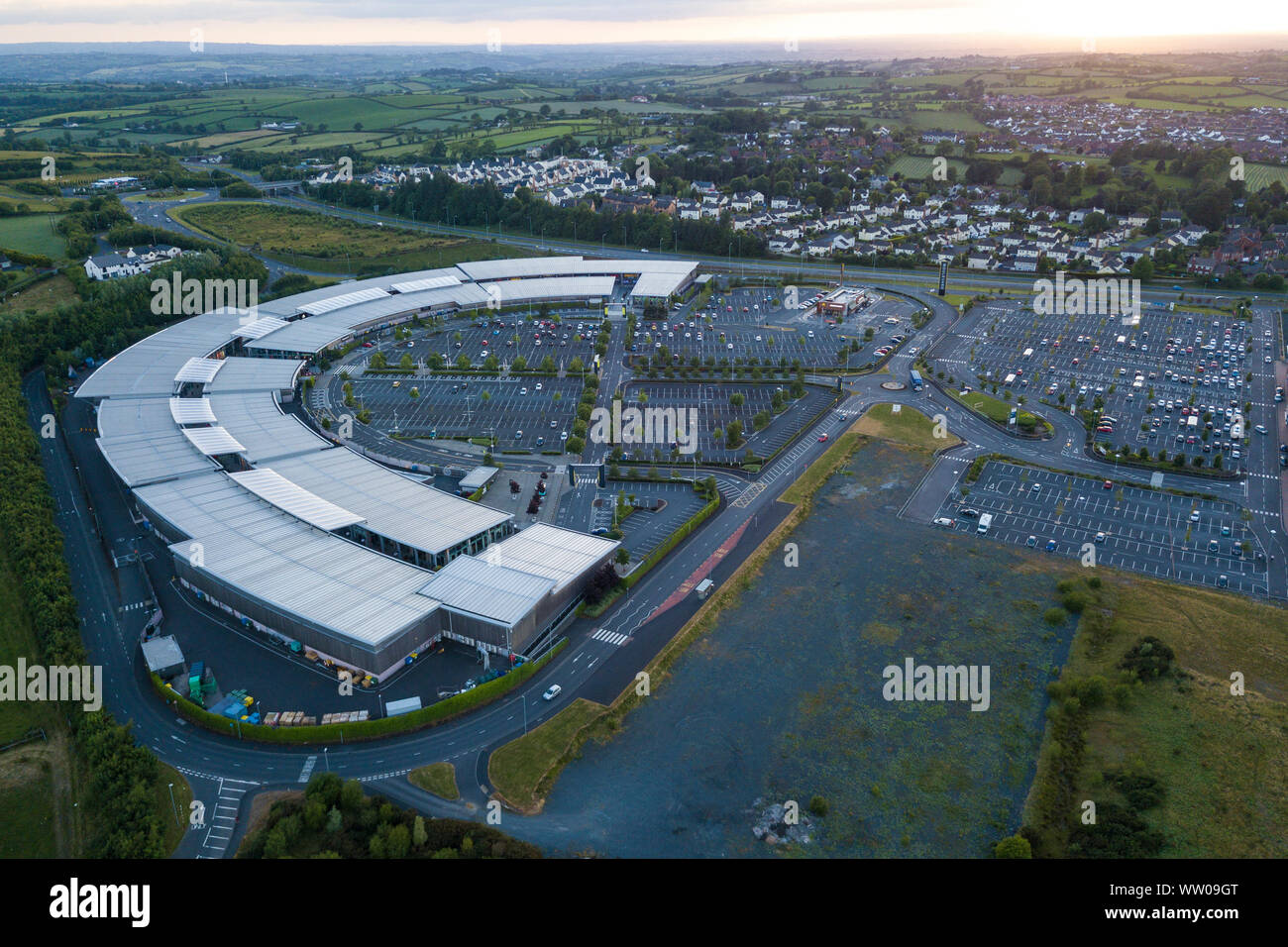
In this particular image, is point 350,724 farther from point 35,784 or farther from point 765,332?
point 765,332

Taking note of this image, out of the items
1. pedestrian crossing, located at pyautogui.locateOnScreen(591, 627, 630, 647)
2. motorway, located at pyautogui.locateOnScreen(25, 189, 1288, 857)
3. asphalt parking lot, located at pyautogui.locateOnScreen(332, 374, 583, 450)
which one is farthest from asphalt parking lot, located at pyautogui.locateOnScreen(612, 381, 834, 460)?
pedestrian crossing, located at pyautogui.locateOnScreen(591, 627, 630, 647)

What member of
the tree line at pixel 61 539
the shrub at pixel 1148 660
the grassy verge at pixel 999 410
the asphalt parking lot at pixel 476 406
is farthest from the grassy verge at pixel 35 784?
the grassy verge at pixel 999 410

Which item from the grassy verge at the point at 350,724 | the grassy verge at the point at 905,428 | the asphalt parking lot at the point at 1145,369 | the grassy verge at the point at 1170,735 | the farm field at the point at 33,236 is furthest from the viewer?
the farm field at the point at 33,236

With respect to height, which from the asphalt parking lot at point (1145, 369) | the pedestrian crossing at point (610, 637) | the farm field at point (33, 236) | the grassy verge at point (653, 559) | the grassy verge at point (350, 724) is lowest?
the grassy verge at point (350, 724)

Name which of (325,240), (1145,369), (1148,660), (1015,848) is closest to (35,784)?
(1015,848)

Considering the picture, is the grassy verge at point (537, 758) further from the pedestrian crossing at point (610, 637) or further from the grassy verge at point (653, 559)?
the grassy verge at point (653, 559)

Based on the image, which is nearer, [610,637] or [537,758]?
[537,758]
